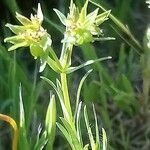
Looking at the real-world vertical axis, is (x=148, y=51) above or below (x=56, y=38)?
below

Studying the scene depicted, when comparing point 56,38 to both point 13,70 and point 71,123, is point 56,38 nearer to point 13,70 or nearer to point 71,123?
point 13,70

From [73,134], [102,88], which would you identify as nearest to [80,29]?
Result: [73,134]

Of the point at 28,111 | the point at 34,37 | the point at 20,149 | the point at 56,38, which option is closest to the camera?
the point at 34,37

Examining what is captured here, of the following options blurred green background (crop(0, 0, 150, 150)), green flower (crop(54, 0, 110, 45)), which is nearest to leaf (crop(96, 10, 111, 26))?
green flower (crop(54, 0, 110, 45))

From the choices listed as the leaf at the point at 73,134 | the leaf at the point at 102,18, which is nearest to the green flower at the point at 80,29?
the leaf at the point at 102,18

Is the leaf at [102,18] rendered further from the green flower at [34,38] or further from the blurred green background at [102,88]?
the blurred green background at [102,88]

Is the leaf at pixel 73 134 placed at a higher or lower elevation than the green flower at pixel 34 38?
lower

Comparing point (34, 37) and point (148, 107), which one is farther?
point (148, 107)

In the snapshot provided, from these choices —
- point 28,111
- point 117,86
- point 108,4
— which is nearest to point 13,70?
point 28,111
